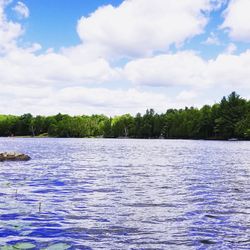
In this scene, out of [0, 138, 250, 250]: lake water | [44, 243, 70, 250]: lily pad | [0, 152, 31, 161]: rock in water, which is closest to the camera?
[44, 243, 70, 250]: lily pad

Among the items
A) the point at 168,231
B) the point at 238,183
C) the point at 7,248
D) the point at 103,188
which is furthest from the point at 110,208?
the point at 238,183

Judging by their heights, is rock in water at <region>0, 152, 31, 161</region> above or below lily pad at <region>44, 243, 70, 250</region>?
above

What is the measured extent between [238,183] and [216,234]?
60.1 feet

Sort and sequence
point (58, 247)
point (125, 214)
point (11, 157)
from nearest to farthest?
point (58, 247)
point (125, 214)
point (11, 157)

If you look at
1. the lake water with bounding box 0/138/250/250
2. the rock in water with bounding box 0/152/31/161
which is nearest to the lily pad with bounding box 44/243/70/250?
the lake water with bounding box 0/138/250/250

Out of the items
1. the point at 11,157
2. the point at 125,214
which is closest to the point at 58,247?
the point at 125,214

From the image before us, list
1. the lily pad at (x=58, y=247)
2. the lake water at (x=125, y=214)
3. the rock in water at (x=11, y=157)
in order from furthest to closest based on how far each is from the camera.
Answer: the rock in water at (x=11, y=157), the lake water at (x=125, y=214), the lily pad at (x=58, y=247)

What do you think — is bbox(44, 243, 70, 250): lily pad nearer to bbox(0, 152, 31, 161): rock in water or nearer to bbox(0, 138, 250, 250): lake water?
bbox(0, 138, 250, 250): lake water

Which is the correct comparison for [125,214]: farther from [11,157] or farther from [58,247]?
[11,157]

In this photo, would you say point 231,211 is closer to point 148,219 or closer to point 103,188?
point 148,219

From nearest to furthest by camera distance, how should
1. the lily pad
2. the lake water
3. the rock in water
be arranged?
the lily pad → the lake water → the rock in water

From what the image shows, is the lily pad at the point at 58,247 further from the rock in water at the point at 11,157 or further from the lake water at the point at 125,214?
the rock in water at the point at 11,157

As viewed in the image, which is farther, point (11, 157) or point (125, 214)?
point (11, 157)

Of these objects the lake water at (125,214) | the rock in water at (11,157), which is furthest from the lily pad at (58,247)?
Answer: the rock in water at (11,157)
